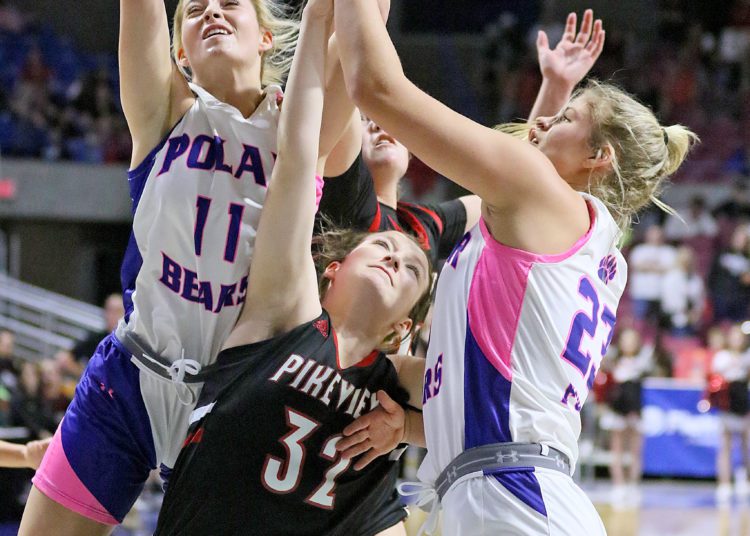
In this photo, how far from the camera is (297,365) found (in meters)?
2.54

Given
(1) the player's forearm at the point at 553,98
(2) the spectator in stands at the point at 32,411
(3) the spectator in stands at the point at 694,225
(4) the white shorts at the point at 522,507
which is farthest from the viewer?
(3) the spectator in stands at the point at 694,225

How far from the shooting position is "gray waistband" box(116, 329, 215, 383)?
2.63 metres

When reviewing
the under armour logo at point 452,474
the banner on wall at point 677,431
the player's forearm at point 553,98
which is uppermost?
the player's forearm at point 553,98

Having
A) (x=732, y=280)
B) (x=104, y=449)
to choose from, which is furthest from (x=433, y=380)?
(x=732, y=280)

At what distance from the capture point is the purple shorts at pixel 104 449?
2689mm

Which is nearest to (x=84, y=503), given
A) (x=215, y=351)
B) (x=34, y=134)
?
(x=215, y=351)

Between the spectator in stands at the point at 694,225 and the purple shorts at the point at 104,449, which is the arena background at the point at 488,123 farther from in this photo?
the purple shorts at the point at 104,449

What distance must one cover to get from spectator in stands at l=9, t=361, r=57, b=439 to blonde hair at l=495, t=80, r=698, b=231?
5.10 m

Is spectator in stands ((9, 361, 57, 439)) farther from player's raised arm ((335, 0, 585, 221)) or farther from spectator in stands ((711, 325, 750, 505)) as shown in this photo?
spectator in stands ((711, 325, 750, 505))

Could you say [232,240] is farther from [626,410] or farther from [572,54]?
[626,410]

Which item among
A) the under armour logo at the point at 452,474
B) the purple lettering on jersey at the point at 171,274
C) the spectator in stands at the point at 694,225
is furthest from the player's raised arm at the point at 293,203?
the spectator in stands at the point at 694,225

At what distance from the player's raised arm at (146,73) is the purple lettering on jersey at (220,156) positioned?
16cm

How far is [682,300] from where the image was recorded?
36.8ft

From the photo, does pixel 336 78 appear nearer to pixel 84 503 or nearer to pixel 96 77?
pixel 84 503
